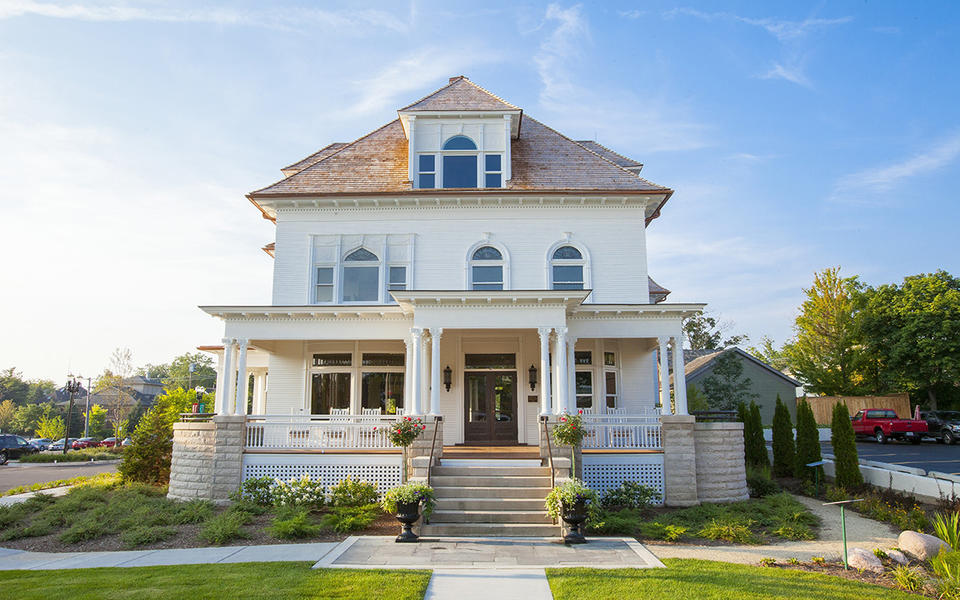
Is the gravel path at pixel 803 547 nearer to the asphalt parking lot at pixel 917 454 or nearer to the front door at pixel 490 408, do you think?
the front door at pixel 490 408

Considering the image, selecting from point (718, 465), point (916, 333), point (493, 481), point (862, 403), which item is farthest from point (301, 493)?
point (916, 333)

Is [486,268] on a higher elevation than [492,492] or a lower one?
higher

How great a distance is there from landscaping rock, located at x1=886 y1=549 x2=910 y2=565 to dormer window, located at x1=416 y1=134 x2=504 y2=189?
1357 centimetres

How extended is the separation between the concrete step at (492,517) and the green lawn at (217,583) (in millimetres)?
2987

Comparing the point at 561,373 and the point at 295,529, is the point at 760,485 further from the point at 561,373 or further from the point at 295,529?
the point at 295,529

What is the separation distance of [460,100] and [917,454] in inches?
937

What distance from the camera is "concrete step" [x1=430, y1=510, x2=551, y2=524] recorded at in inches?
462

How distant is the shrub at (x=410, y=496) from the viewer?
10875 mm

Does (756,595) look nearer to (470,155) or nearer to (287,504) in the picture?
(287,504)

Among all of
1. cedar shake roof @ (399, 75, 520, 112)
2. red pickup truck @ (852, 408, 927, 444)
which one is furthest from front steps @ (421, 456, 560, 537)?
red pickup truck @ (852, 408, 927, 444)

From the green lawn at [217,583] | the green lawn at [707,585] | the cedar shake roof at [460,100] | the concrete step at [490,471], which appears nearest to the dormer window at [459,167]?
the cedar shake roof at [460,100]

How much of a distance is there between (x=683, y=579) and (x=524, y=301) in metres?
7.85

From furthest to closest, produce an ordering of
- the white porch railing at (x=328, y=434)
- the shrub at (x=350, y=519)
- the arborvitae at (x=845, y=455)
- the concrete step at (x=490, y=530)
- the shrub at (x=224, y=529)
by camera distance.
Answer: the arborvitae at (x=845, y=455), the white porch railing at (x=328, y=434), the shrub at (x=350, y=519), the shrub at (x=224, y=529), the concrete step at (x=490, y=530)

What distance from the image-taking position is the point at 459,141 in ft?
63.3
